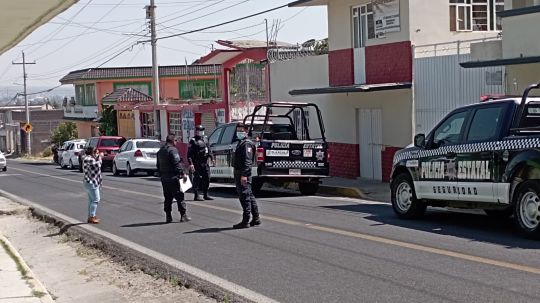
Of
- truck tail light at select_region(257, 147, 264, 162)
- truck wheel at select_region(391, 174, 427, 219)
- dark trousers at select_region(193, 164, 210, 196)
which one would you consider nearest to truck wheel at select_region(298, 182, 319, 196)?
truck tail light at select_region(257, 147, 264, 162)

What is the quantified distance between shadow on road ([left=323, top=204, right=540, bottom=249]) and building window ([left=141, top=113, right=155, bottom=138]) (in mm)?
33975

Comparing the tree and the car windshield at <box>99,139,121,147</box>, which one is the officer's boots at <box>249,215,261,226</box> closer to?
Result: the car windshield at <box>99,139,121,147</box>

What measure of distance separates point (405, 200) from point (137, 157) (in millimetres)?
21444

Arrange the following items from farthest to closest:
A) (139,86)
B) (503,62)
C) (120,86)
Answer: (139,86)
(120,86)
(503,62)

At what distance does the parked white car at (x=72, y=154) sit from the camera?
1802 inches

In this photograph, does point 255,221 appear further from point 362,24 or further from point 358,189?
point 362,24

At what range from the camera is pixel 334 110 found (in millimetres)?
26375

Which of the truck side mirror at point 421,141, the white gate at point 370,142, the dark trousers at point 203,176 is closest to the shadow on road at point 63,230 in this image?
the dark trousers at point 203,176

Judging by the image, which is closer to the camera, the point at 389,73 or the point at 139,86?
the point at 389,73

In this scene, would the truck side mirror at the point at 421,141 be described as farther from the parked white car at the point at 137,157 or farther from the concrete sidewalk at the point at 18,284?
the parked white car at the point at 137,157

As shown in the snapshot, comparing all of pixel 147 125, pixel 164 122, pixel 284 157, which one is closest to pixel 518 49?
pixel 284 157

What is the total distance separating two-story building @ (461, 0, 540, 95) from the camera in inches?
668

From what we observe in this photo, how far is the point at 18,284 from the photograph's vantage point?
9.71 meters

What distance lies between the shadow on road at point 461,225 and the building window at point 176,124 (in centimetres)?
2579
